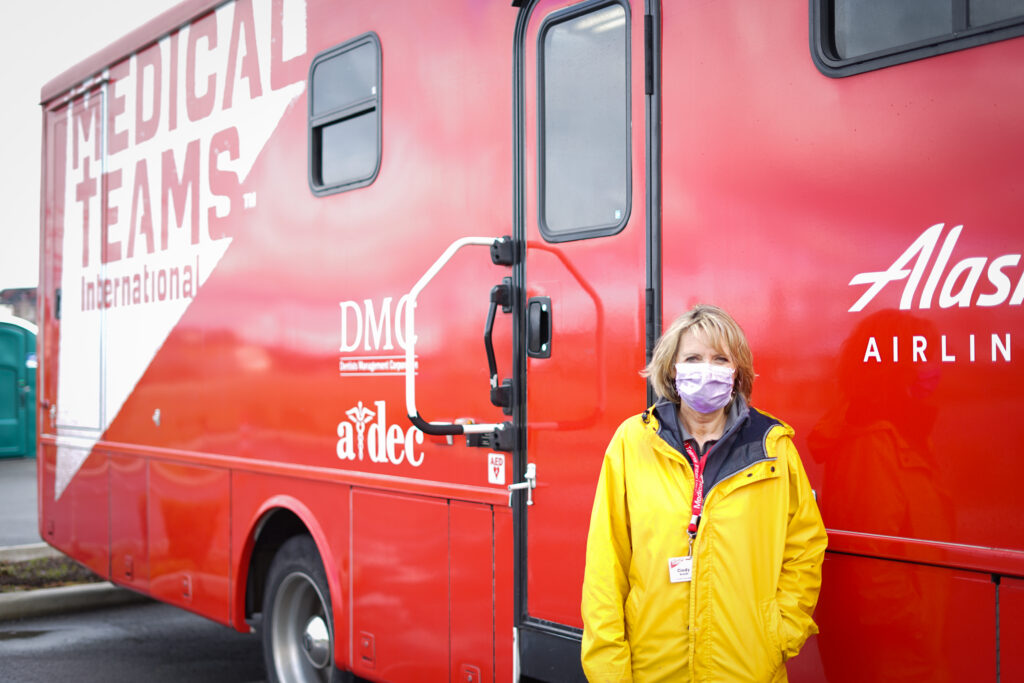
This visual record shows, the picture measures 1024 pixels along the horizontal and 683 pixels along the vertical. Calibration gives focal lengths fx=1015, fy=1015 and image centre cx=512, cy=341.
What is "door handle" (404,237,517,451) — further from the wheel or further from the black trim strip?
the wheel

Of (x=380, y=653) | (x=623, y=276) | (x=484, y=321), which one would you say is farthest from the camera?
(x=380, y=653)

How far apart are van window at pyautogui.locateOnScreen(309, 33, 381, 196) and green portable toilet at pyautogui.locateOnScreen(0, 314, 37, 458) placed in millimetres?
16418

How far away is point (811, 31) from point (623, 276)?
2.98 ft

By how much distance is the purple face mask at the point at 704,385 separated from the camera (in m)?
2.59

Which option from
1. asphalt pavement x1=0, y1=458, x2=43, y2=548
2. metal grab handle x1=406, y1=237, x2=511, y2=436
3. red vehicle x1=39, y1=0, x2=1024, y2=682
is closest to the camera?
red vehicle x1=39, y1=0, x2=1024, y2=682

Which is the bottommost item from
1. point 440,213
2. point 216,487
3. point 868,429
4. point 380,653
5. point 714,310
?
point 380,653

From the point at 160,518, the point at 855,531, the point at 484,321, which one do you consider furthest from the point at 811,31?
the point at 160,518

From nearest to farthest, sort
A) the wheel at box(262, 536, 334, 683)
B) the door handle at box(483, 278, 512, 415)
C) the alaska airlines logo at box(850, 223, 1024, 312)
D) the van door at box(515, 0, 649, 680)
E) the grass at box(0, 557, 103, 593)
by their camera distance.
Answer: the alaska airlines logo at box(850, 223, 1024, 312) < the van door at box(515, 0, 649, 680) < the door handle at box(483, 278, 512, 415) < the wheel at box(262, 536, 334, 683) < the grass at box(0, 557, 103, 593)

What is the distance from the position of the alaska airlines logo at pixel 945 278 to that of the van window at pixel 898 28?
44cm

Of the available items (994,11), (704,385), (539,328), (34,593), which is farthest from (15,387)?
(994,11)

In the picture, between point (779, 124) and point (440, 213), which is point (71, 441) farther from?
point (779, 124)

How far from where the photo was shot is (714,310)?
2658mm

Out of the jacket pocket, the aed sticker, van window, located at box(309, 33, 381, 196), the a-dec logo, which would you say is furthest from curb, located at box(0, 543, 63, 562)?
the jacket pocket

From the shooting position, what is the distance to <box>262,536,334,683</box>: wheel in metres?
4.81
